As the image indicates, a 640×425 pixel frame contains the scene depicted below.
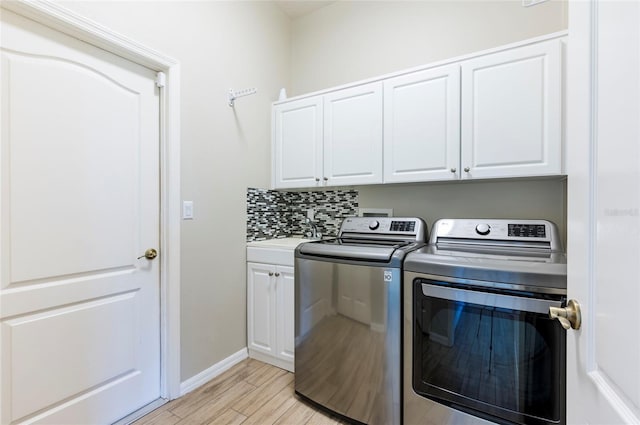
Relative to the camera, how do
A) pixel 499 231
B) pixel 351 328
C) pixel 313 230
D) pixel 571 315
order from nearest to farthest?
pixel 571 315
pixel 351 328
pixel 499 231
pixel 313 230

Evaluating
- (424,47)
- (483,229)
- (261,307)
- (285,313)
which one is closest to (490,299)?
(483,229)

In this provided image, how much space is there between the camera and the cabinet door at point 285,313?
2094mm

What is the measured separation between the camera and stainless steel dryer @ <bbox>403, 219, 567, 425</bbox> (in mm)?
1180

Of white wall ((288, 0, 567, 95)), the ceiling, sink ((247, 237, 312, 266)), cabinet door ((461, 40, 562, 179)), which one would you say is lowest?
sink ((247, 237, 312, 266))

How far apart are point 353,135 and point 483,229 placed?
1.08 metres

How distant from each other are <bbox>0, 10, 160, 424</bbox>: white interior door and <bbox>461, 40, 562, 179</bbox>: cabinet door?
1.93m

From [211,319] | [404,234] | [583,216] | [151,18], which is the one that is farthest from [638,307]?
[151,18]

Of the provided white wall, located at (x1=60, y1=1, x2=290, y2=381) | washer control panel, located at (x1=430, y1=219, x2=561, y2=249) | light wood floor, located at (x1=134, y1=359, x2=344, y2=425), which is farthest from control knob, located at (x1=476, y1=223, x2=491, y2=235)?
→ white wall, located at (x1=60, y1=1, x2=290, y2=381)

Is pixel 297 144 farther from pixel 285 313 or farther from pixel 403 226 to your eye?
pixel 285 313

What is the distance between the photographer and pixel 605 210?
0.53m

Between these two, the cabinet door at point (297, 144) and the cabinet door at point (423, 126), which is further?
the cabinet door at point (297, 144)

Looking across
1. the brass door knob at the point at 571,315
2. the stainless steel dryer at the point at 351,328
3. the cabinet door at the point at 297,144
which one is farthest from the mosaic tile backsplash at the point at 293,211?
the brass door knob at the point at 571,315

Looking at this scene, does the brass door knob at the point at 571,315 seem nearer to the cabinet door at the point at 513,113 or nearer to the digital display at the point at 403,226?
the cabinet door at the point at 513,113

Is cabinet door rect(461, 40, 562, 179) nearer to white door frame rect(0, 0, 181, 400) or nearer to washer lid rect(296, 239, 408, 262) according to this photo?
washer lid rect(296, 239, 408, 262)
